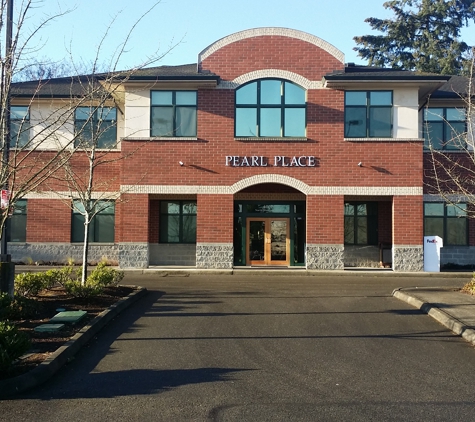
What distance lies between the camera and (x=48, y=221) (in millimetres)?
24500

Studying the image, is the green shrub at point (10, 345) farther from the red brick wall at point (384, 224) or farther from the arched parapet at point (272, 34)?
the red brick wall at point (384, 224)

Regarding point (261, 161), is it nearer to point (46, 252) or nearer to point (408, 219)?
point (408, 219)

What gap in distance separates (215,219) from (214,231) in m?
0.48

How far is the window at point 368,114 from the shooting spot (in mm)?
22625

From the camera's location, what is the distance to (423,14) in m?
47.4

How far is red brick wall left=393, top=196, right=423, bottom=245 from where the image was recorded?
2259 cm

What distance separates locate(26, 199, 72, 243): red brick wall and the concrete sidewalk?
49.2ft

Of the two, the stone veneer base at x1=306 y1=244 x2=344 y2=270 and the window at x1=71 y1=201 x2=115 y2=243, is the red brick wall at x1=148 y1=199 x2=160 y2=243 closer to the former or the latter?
the window at x1=71 y1=201 x2=115 y2=243

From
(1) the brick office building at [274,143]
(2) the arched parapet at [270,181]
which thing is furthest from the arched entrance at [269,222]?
(1) the brick office building at [274,143]

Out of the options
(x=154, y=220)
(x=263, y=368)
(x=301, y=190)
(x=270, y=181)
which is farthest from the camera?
(x=154, y=220)

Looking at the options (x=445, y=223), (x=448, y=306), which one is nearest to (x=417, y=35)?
(x=445, y=223)

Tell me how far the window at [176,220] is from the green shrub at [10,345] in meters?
17.8

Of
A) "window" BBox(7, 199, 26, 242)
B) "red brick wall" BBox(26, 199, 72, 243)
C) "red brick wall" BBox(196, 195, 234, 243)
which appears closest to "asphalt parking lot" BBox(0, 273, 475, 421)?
"red brick wall" BBox(196, 195, 234, 243)

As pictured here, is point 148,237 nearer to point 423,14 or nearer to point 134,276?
point 134,276
